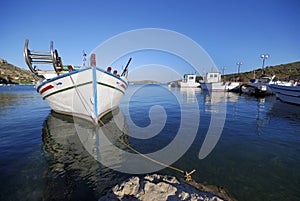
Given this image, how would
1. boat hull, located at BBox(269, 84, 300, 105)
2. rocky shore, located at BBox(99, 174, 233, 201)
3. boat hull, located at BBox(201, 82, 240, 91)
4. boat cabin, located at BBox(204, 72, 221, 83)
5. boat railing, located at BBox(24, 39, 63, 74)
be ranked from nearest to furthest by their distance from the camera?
rocky shore, located at BBox(99, 174, 233, 201), boat railing, located at BBox(24, 39, 63, 74), boat hull, located at BBox(269, 84, 300, 105), boat hull, located at BBox(201, 82, 240, 91), boat cabin, located at BBox(204, 72, 221, 83)

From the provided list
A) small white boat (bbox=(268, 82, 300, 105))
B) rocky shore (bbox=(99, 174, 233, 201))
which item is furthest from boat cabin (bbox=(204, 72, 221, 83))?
rocky shore (bbox=(99, 174, 233, 201))

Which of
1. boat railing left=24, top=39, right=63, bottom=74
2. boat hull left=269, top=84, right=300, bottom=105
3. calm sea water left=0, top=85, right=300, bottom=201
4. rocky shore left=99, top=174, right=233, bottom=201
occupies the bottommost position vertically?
calm sea water left=0, top=85, right=300, bottom=201

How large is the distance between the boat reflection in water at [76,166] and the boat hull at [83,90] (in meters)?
1.58

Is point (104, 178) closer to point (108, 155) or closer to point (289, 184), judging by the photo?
point (108, 155)

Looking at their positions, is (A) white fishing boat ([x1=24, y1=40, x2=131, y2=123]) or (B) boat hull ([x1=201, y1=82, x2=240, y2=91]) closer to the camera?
(A) white fishing boat ([x1=24, y1=40, x2=131, y2=123])

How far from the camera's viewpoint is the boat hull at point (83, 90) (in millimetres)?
8203

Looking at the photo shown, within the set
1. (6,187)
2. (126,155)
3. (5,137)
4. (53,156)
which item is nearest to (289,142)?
(126,155)

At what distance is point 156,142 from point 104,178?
2.94 metres

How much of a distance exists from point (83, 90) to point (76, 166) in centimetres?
514

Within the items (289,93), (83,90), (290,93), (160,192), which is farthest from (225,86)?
(160,192)

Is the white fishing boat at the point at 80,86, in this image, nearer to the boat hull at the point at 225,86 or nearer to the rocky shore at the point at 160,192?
the rocky shore at the point at 160,192

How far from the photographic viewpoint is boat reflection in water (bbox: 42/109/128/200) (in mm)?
3367

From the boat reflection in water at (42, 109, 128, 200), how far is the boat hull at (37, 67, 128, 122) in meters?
1.58

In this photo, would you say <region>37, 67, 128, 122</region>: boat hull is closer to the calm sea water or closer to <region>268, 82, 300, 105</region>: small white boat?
the calm sea water
